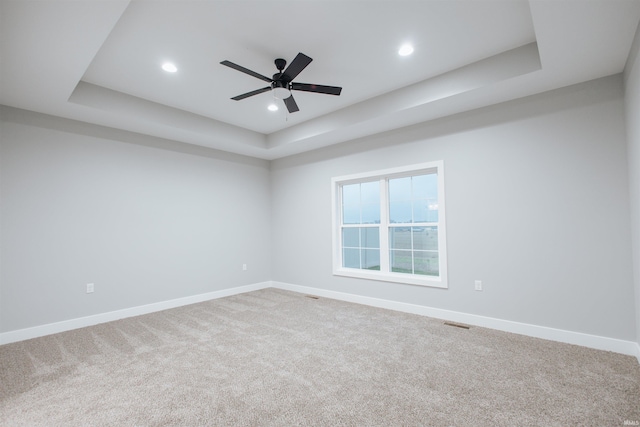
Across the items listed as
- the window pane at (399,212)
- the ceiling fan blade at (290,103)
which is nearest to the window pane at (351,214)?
the window pane at (399,212)

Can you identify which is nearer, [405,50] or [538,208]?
[405,50]

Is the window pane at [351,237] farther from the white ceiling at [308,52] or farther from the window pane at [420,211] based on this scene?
the white ceiling at [308,52]

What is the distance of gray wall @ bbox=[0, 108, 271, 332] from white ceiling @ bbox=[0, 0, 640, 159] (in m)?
0.42

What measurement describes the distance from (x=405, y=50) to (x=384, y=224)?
2430mm

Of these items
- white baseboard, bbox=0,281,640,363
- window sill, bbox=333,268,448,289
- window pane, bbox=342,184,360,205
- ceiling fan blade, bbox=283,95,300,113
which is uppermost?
ceiling fan blade, bbox=283,95,300,113

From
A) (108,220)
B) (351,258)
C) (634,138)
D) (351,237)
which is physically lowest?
(351,258)

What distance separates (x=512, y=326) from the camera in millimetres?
3211

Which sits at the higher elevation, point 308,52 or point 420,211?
point 308,52

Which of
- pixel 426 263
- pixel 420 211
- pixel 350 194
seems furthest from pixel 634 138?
pixel 350 194

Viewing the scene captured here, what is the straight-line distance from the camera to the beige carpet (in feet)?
6.06

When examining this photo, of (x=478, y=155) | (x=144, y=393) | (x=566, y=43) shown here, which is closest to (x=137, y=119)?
(x=144, y=393)

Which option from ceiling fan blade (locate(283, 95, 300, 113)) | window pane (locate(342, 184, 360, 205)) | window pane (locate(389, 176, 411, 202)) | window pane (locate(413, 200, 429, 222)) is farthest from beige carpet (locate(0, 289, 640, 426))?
ceiling fan blade (locate(283, 95, 300, 113))

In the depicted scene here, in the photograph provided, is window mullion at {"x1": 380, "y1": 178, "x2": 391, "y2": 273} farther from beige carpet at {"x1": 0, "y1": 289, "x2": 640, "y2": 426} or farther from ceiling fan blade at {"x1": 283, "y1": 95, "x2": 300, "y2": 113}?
ceiling fan blade at {"x1": 283, "y1": 95, "x2": 300, "y2": 113}

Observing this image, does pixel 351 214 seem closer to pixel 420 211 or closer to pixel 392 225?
pixel 392 225
